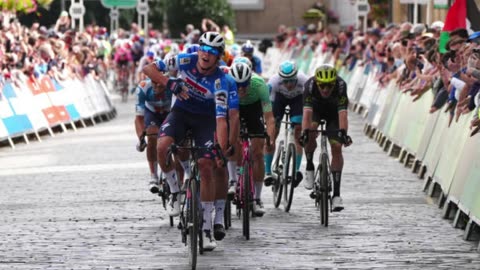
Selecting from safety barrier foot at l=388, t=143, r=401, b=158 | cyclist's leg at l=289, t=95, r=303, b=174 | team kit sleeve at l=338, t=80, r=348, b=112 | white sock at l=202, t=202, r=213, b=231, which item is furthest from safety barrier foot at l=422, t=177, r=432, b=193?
white sock at l=202, t=202, r=213, b=231

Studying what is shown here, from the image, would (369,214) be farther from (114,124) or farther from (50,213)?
(114,124)

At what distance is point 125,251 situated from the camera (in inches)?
568

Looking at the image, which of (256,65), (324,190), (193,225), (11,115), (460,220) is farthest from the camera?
(11,115)

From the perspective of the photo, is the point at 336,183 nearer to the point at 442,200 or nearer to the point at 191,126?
the point at 442,200

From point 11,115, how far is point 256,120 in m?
12.1

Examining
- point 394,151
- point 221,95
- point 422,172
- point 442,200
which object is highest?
point 221,95

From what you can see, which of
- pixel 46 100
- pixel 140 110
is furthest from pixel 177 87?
pixel 46 100

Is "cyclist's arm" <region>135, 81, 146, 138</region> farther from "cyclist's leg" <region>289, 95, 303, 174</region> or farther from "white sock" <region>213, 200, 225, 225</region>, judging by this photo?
"white sock" <region>213, 200, 225, 225</region>

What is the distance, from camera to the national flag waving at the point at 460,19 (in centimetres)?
2206

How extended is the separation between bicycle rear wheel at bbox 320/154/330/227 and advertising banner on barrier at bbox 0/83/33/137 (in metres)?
12.2

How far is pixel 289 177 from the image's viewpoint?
18.1m

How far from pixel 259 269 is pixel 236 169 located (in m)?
4.00

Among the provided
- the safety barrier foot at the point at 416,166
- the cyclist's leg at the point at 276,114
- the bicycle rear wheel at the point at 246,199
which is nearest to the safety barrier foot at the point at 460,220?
the bicycle rear wheel at the point at 246,199

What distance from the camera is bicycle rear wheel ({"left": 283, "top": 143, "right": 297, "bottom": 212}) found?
1788 cm
